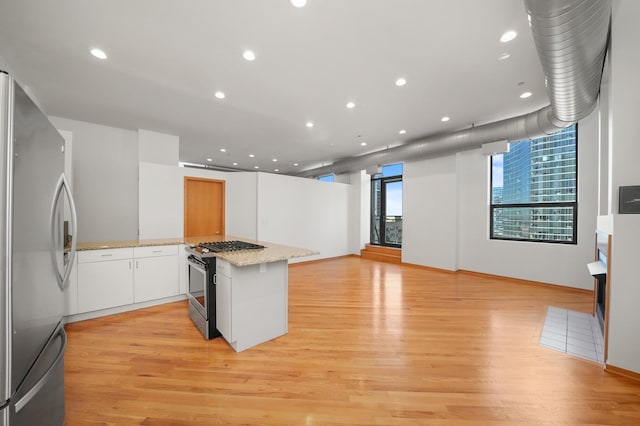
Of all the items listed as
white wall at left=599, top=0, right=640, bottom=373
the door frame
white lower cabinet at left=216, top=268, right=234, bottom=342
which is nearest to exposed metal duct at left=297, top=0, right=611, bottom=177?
white wall at left=599, top=0, right=640, bottom=373

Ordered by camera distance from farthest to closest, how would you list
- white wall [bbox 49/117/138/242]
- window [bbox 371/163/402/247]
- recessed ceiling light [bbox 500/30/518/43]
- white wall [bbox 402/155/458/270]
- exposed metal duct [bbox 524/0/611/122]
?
window [bbox 371/163/402/247], white wall [bbox 402/155/458/270], white wall [bbox 49/117/138/242], recessed ceiling light [bbox 500/30/518/43], exposed metal duct [bbox 524/0/611/122]

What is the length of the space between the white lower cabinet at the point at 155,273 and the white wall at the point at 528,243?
5844 millimetres

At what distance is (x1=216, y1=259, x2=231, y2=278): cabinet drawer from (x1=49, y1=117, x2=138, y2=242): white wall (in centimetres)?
349

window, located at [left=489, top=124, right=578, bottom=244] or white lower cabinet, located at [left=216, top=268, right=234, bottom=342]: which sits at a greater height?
window, located at [left=489, top=124, right=578, bottom=244]

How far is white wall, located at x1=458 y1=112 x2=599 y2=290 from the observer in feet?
12.9

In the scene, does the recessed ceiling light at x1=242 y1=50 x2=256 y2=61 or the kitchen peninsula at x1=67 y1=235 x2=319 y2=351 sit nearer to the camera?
the kitchen peninsula at x1=67 y1=235 x2=319 y2=351

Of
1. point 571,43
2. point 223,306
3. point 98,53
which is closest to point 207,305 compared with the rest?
point 223,306

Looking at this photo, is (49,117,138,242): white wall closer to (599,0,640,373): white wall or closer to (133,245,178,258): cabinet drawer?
(133,245,178,258): cabinet drawer

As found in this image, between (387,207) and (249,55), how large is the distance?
607 cm

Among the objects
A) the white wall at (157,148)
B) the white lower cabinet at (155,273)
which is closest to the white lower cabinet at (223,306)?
the white lower cabinet at (155,273)

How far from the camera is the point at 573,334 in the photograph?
106 inches

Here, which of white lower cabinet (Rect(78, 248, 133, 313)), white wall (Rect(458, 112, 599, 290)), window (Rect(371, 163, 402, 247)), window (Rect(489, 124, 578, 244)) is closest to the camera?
white lower cabinet (Rect(78, 248, 133, 313))

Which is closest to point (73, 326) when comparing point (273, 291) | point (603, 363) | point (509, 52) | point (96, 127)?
point (273, 291)

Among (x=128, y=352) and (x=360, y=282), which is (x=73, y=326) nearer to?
(x=128, y=352)
